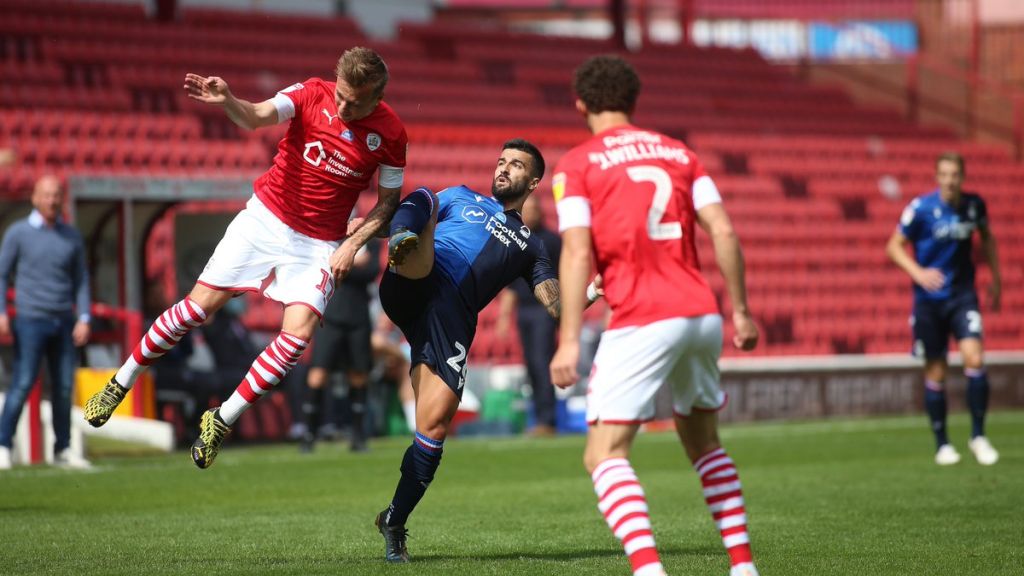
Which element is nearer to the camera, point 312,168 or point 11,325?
point 312,168

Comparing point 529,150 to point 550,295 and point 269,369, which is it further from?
point 269,369

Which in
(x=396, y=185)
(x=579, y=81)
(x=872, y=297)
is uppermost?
(x=579, y=81)

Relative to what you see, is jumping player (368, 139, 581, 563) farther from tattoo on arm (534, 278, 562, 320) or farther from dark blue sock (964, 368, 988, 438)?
dark blue sock (964, 368, 988, 438)

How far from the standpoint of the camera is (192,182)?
14492 mm

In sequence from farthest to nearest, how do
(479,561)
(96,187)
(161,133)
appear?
(161,133) < (96,187) < (479,561)

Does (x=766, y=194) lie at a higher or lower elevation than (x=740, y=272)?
lower

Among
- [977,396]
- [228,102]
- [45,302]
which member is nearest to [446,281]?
[228,102]

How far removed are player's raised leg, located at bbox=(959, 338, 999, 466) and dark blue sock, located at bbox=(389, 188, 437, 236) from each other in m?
6.65

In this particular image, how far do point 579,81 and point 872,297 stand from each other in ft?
59.4

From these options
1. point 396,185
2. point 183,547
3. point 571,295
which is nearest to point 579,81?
point 571,295

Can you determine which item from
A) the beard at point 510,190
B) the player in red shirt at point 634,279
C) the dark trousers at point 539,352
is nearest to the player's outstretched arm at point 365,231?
the beard at point 510,190

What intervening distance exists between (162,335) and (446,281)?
171 centimetres

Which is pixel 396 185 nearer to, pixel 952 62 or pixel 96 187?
pixel 96 187

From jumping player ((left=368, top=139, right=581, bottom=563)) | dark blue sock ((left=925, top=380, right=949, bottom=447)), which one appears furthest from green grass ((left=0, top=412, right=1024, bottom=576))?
jumping player ((left=368, top=139, right=581, bottom=563))
